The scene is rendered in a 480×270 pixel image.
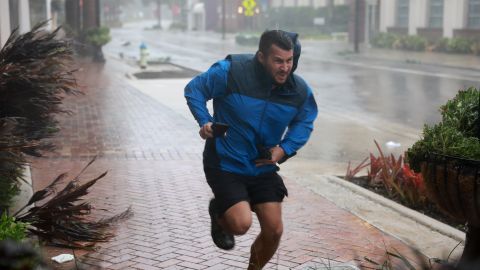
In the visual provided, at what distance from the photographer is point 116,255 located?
16.8 feet

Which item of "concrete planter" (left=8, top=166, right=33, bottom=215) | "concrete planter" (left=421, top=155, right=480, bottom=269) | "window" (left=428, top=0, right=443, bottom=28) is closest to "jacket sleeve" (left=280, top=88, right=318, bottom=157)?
"concrete planter" (left=421, top=155, right=480, bottom=269)

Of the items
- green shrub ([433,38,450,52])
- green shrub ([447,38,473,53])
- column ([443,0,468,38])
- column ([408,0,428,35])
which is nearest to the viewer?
green shrub ([447,38,473,53])

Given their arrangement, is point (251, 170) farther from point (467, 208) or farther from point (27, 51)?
point (27, 51)

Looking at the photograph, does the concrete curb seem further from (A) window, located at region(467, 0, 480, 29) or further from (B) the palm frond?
(A) window, located at region(467, 0, 480, 29)

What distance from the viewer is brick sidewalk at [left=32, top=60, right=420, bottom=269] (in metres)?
5.13

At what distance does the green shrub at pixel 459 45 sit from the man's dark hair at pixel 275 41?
31395 millimetres

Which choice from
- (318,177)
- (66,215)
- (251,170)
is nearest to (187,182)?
(318,177)

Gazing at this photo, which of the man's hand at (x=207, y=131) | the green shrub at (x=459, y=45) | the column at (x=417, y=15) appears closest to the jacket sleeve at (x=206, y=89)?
the man's hand at (x=207, y=131)

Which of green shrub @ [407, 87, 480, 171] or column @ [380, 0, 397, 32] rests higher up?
column @ [380, 0, 397, 32]

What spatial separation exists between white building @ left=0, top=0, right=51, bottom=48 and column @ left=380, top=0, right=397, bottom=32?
24.2m

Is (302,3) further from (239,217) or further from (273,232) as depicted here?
(239,217)

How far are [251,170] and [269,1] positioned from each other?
68.4 m

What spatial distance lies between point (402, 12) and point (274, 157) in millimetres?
40690

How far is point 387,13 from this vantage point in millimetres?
43625
